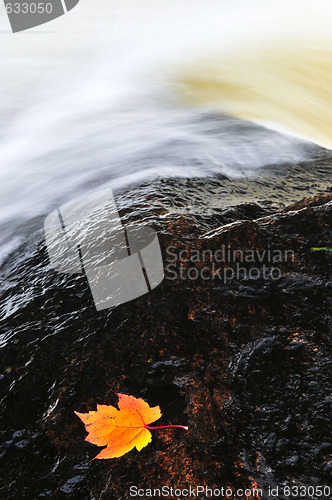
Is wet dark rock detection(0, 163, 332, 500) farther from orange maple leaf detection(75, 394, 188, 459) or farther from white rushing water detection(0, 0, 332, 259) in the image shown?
white rushing water detection(0, 0, 332, 259)

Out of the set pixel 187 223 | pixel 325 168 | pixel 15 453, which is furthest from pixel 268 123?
pixel 15 453

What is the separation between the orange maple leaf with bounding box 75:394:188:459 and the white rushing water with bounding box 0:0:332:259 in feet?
5.31

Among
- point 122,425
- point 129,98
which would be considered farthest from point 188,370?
point 129,98

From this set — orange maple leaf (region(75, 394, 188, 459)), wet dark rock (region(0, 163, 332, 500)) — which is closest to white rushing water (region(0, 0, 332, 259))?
wet dark rock (region(0, 163, 332, 500))

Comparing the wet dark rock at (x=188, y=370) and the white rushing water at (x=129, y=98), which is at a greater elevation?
the white rushing water at (x=129, y=98)

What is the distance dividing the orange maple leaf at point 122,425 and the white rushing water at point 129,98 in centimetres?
162

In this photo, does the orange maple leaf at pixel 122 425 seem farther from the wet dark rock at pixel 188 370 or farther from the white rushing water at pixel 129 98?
the white rushing water at pixel 129 98

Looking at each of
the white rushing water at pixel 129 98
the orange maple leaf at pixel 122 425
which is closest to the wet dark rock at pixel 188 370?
the orange maple leaf at pixel 122 425

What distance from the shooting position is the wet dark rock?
58.5 inches

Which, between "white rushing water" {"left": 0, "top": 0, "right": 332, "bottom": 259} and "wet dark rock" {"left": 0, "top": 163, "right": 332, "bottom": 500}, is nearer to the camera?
"wet dark rock" {"left": 0, "top": 163, "right": 332, "bottom": 500}

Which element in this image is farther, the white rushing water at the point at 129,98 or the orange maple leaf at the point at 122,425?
the white rushing water at the point at 129,98

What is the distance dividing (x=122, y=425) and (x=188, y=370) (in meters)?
0.35

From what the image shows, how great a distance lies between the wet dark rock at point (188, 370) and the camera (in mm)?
1485

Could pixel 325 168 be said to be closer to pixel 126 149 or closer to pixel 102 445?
pixel 126 149
